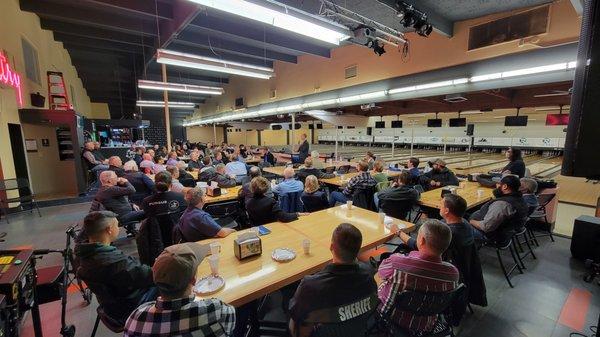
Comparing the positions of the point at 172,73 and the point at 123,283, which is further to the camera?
the point at 172,73

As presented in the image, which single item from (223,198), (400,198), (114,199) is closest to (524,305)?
(400,198)

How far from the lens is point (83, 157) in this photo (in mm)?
6910

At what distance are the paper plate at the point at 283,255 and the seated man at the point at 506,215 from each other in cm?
230

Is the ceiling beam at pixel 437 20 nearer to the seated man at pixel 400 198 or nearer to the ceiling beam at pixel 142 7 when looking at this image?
the seated man at pixel 400 198

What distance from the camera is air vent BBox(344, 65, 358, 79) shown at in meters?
7.03

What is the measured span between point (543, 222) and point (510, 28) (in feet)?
11.0

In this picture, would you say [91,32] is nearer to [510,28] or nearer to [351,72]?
[351,72]

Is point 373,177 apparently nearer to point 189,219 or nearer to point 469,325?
point 469,325

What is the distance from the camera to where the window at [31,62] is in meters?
5.84

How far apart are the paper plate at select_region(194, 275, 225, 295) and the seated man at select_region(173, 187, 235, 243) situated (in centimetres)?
70

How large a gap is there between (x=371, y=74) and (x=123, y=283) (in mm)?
6655

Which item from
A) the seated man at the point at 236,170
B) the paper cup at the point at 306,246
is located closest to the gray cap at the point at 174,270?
the paper cup at the point at 306,246

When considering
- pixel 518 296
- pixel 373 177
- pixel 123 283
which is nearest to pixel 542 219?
pixel 518 296

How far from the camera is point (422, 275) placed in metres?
1.44
